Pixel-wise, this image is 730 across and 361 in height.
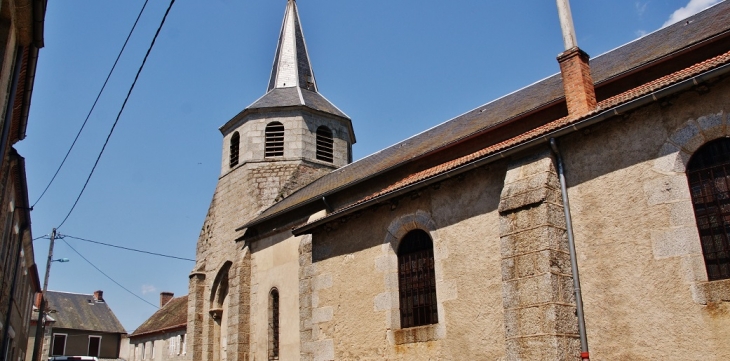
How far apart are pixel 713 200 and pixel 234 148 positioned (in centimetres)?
1642

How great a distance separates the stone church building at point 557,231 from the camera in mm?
6816

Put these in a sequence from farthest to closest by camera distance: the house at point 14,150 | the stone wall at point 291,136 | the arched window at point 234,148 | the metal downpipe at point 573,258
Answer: the arched window at point 234,148
the stone wall at point 291,136
the house at point 14,150
the metal downpipe at point 573,258

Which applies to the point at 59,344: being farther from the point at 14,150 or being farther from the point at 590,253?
the point at 590,253

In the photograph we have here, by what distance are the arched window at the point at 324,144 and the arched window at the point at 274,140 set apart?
124cm

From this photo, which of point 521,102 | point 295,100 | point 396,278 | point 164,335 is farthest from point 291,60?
point 164,335

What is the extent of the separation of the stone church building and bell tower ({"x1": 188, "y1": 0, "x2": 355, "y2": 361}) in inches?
106

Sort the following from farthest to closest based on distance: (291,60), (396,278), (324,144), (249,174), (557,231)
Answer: (291,60) < (324,144) < (249,174) < (396,278) < (557,231)

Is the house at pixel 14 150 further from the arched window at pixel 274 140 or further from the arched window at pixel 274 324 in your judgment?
the arched window at pixel 274 140

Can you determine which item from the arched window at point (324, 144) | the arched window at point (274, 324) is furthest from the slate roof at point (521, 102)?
the arched window at point (324, 144)

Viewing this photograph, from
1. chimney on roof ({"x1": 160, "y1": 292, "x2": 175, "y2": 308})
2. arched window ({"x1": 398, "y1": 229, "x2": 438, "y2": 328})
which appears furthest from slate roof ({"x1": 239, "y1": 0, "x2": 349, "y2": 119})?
chimney on roof ({"x1": 160, "y1": 292, "x2": 175, "y2": 308})

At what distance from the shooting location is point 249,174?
62.6 feet

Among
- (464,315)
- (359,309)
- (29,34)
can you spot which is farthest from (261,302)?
(29,34)

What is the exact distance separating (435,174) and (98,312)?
3577 cm

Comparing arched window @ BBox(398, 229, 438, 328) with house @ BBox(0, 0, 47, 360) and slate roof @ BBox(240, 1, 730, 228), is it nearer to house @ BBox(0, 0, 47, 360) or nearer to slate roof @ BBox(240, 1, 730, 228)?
slate roof @ BBox(240, 1, 730, 228)
